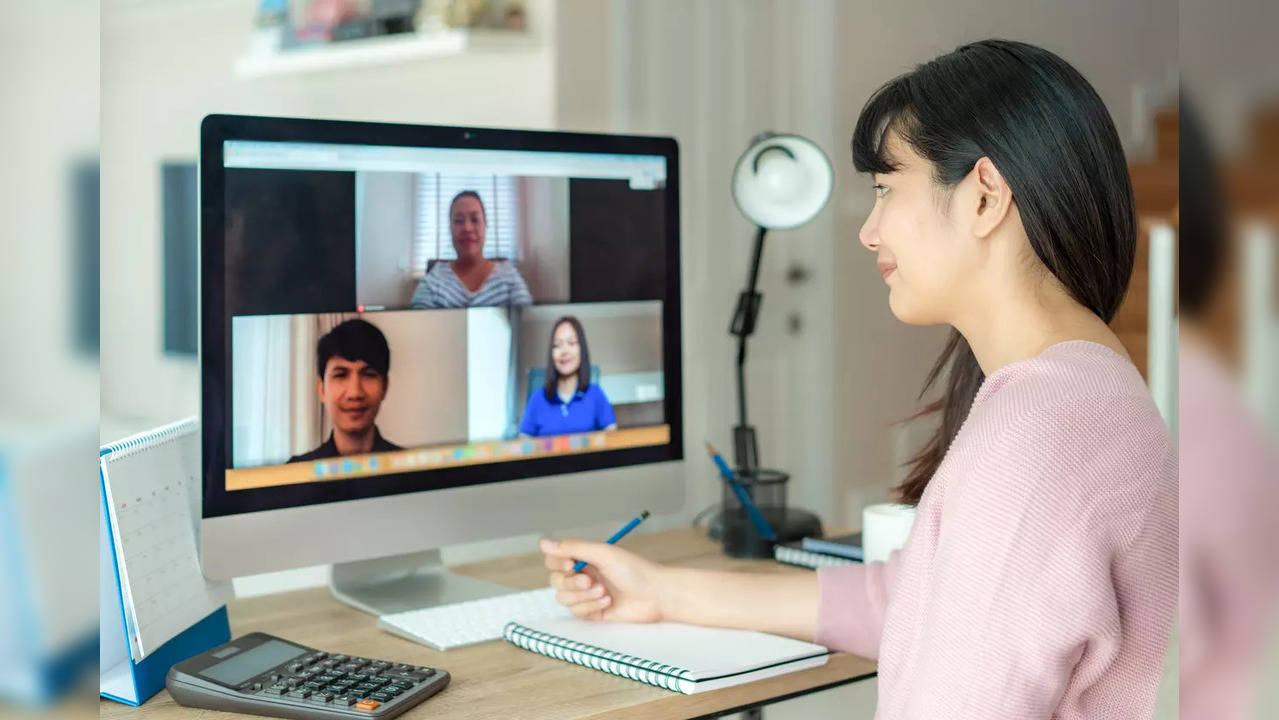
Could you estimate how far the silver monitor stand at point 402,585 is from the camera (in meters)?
1.33

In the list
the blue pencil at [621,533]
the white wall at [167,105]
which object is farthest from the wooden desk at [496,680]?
the white wall at [167,105]

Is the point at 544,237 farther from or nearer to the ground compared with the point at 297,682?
farther from the ground

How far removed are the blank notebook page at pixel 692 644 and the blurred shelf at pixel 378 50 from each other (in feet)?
2.90

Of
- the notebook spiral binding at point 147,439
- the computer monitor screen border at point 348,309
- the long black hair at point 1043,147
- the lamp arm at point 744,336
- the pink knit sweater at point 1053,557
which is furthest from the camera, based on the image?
the lamp arm at point 744,336

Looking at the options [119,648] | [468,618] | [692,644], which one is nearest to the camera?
[119,648]

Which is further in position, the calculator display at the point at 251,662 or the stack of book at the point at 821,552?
the stack of book at the point at 821,552

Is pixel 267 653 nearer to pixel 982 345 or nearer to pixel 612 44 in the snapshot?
pixel 982 345

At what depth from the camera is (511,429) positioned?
1.35 metres

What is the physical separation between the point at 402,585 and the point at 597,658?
38 cm

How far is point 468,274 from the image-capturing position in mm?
1310

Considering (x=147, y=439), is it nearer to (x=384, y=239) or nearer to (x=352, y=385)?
(x=352, y=385)

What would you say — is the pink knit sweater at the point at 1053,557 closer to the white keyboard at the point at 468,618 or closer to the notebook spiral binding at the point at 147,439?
the white keyboard at the point at 468,618

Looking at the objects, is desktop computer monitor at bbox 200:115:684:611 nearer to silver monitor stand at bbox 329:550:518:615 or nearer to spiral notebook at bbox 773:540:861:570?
silver monitor stand at bbox 329:550:518:615

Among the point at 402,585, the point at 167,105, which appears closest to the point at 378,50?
the point at 167,105
